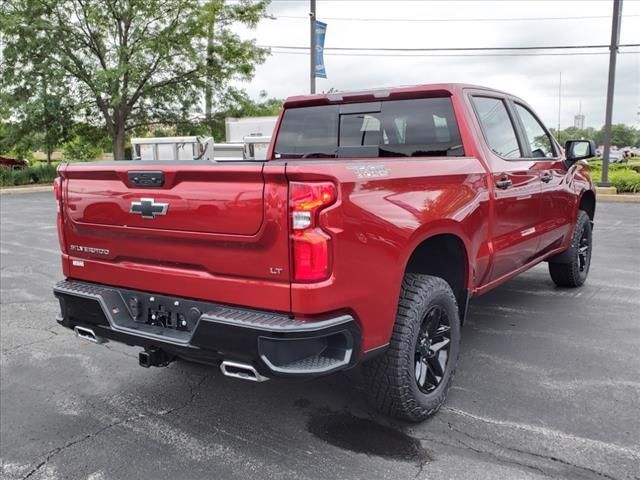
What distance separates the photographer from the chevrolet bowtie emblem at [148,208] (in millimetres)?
2951

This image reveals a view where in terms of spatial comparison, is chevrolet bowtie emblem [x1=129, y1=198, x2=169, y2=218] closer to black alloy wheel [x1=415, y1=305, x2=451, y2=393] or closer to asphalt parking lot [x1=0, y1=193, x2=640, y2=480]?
asphalt parking lot [x1=0, y1=193, x2=640, y2=480]

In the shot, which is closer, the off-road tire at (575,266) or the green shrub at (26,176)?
the off-road tire at (575,266)

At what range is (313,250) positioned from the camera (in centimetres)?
256

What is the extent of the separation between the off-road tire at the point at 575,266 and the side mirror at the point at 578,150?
819mm

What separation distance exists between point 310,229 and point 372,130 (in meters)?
2.04

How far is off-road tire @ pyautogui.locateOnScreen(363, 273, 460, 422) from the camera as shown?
3.05 m

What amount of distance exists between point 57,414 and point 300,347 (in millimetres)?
1863

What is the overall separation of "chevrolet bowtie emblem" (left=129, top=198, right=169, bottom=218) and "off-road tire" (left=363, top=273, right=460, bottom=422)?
1310 millimetres

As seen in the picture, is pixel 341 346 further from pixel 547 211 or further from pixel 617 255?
pixel 617 255

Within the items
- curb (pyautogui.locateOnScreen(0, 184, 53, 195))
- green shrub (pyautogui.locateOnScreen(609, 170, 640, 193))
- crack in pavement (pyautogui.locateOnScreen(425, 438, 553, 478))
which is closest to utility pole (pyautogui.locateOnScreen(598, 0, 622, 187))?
green shrub (pyautogui.locateOnScreen(609, 170, 640, 193))

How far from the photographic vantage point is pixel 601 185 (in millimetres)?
17328

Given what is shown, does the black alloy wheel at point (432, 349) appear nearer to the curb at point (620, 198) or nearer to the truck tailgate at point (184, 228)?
the truck tailgate at point (184, 228)

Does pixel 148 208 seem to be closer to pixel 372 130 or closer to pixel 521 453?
pixel 372 130

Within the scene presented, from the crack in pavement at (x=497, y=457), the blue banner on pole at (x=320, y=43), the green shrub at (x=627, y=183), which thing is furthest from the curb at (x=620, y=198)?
the crack in pavement at (x=497, y=457)
